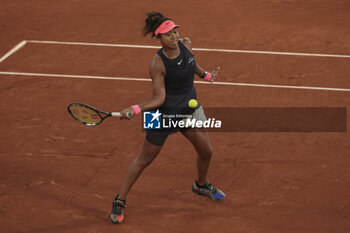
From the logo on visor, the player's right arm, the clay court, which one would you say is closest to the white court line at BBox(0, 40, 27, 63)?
the clay court

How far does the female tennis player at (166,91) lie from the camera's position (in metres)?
Result: 6.46

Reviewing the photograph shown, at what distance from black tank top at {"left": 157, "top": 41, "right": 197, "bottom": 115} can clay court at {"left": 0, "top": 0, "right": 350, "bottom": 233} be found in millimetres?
1345

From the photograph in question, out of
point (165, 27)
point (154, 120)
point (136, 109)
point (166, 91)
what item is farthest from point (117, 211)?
point (165, 27)

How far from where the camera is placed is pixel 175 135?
920 cm

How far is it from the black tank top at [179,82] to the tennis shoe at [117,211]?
1.17 m

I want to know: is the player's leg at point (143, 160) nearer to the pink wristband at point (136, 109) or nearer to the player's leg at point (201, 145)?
the player's leg at point (201, 145)

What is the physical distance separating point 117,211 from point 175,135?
2.49 meters

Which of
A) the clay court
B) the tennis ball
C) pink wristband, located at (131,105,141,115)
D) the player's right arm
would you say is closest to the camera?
pink wristband, located at (131,105,141,115)

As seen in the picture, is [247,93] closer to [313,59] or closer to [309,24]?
[313,59]

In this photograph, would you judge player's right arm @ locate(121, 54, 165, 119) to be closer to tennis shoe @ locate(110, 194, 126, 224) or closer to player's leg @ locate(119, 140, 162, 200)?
player's leg @ locate(119, 140, 162, 200)

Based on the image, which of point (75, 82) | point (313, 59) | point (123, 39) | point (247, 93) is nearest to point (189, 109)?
point (247, 93)

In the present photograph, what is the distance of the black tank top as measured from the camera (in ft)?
21.4

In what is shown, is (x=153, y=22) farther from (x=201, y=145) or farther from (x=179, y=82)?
(x=201, y=145)

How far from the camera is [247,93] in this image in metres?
10.5
